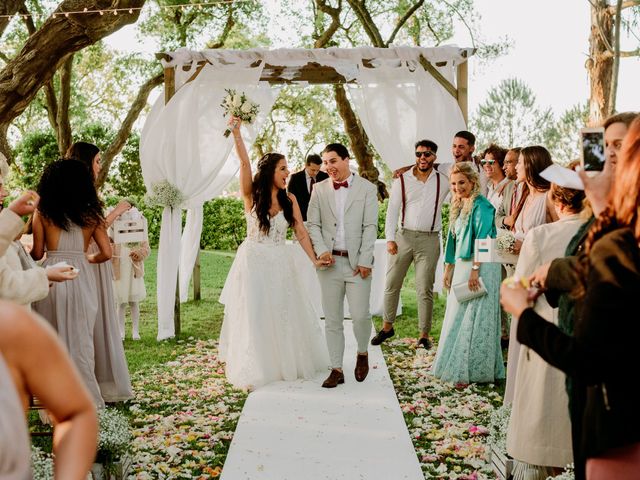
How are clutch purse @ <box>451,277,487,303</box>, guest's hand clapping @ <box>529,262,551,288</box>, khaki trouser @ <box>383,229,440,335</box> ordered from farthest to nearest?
A: khaki trouser @ <box>383,229,440,335</box> → clutch purse @ <box>451,277,487,303</box> → guest's hand clapping @ <box>529,262,551,288</box>

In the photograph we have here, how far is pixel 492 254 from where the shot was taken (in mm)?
4754

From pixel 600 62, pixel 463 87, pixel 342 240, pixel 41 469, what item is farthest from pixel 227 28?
pixel 41 469

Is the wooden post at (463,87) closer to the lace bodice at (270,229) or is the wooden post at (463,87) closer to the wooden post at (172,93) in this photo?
the lace bodice at (270,229)

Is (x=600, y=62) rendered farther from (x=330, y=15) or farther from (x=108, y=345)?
(x=108, y=345)

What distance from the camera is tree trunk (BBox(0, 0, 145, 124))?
7664 millimetres

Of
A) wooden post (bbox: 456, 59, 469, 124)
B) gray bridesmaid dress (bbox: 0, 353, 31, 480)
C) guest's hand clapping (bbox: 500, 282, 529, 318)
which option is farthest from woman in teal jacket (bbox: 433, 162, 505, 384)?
gray bridesmaid dress (bbox: 0, 353, 31, 480)

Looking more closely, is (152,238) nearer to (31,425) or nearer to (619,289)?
(31,425)

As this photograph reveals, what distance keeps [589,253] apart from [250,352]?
14.2 ft

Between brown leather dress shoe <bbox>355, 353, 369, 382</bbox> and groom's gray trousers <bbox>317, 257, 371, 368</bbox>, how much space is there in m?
0.17

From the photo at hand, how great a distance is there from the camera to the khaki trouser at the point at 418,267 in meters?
6.81

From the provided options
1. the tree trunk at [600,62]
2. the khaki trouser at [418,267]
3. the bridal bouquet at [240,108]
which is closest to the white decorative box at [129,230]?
the bridal bouquet at [240,108]

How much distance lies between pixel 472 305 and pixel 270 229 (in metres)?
1.82

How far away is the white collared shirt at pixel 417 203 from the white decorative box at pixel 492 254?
78.1 inches

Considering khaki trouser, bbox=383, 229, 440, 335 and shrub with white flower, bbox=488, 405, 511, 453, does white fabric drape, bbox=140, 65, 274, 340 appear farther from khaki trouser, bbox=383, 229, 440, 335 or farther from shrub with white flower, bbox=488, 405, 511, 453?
shrub with white flower, bbox=488, 405, 511, 453
